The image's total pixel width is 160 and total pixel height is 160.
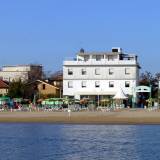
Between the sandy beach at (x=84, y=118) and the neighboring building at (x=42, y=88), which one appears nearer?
the sandy beach at (x=84, y=118)

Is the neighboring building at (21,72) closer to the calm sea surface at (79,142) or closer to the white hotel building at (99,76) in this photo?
the white hotel building at (99,76)

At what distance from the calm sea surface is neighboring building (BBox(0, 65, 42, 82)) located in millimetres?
69845

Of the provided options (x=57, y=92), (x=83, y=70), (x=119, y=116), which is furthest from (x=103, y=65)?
(x=119, y=116)

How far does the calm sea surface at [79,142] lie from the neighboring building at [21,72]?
69.8 meters

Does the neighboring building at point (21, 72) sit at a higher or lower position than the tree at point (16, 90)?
higher

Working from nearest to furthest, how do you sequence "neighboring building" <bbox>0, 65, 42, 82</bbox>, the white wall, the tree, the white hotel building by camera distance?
1. the white wall
2. the white hotel building
3. the tree
4. "neighboring building" <bbox>0, 65, 42, 82</bbox>

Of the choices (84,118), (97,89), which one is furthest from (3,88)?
(84,118)

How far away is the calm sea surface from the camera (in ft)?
119

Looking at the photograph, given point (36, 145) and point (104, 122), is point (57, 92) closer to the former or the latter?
point (104, 122)

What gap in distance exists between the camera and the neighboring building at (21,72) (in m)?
131

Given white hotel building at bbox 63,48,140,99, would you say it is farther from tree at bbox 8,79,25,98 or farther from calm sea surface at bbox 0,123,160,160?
calm sea surface at bbox 0,123,160,160

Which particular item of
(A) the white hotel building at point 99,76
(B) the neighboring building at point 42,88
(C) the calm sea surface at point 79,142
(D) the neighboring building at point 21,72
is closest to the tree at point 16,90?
(B) the neighboring building at point 42,88

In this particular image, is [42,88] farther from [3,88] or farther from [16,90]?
[16,90]

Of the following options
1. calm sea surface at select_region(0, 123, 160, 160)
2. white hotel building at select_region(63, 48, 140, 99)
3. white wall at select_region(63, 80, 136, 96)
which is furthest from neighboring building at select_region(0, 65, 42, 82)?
calm sea surface at select_region(0, 123, 160, 160)
